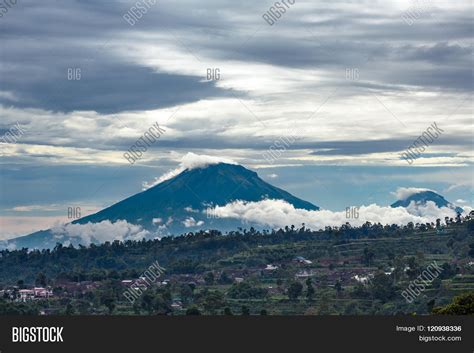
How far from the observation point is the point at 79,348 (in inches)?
1389

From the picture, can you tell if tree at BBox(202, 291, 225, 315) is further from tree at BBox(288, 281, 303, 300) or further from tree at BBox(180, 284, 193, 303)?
tree at BBox(288, 281, 303, 300)

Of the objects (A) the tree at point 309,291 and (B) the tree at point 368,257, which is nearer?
(A) the tree at point 309,291

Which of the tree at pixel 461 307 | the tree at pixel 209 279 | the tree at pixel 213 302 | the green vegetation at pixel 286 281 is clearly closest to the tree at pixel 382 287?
the green vegetation at pixel 286 281

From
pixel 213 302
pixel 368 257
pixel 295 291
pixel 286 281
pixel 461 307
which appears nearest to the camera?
pixel 461 307

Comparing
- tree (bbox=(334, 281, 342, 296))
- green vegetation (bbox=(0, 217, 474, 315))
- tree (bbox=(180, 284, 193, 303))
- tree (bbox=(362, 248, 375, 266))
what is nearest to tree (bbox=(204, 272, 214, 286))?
green vegetation (bbox=(0, 217, 474, 315))

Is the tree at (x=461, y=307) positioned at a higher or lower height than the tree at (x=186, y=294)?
lower

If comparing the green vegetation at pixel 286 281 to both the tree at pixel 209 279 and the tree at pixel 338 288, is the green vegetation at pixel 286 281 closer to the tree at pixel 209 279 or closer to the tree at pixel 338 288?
the tree at pixel 338 288

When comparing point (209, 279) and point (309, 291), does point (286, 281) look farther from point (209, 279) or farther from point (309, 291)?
point (309, 291)

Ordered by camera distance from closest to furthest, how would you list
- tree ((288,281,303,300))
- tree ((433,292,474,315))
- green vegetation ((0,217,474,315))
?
tree ((433,292,474,315)) < green vegetation ((0,217,474,315)) < tree ((288,281,303,300))

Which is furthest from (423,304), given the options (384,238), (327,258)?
(384,238)

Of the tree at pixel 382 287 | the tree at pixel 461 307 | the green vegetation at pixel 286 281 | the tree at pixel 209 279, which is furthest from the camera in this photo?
the tree at pixel 209 279

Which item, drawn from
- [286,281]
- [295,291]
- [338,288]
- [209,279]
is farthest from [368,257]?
[295,291]

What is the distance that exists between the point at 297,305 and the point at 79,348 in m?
102

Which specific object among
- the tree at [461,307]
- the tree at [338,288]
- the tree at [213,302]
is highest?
the tree at [338,288]
